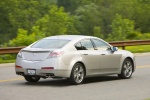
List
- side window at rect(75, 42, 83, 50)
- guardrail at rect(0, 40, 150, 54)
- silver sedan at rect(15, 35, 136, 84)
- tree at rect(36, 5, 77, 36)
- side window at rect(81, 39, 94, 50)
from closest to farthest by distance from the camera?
silver sedan at rect(15, 35, 136, 84), side window at rect(75, 42, 83, 50), side window at rect(81, 39, 94, 50), guardrail at rect(0, 40, 150, 54), tree at rect(36, 5, 77, 36)

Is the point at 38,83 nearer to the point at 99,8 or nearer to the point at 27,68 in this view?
the point at 27,68

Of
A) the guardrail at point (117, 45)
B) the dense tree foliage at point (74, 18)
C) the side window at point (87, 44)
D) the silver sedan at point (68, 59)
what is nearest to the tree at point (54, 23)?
the dense tree foliage at point (74, 18)

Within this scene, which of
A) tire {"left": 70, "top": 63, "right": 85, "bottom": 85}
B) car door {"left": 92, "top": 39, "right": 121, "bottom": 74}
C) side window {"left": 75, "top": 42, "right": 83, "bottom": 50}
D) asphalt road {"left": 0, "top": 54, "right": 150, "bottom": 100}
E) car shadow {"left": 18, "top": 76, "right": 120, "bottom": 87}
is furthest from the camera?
car door {"left": 92, "top": 39, "right": 121, "bottom": 74}

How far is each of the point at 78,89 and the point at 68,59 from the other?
99 centimetres

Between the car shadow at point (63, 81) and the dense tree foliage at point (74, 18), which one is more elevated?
the dense tree foliage at point (74, 18)

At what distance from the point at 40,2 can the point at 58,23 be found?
21.6m

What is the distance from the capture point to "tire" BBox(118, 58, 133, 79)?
52.2 ft

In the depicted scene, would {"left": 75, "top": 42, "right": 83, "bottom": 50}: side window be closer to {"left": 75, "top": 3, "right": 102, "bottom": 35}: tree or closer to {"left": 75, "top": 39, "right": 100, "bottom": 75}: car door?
{"left": 75, "top": 39, "right": 100, "bottom": 75}: car door

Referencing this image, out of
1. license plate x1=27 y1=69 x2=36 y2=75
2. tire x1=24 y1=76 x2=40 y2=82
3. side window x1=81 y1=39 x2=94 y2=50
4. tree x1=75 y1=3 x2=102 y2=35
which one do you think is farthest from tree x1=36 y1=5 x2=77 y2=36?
license plate x1=27 y1=69 x2=36 y2=75

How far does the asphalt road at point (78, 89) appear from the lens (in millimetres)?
11766

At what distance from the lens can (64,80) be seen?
A: 15.3 meters

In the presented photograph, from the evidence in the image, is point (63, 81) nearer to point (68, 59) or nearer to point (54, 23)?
point (68, 59)

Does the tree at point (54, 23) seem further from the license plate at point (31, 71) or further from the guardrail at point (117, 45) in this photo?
the license plate at point (31, 71)

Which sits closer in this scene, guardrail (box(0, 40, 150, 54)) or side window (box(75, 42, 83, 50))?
side window (box(75, 42, 83, 50))
